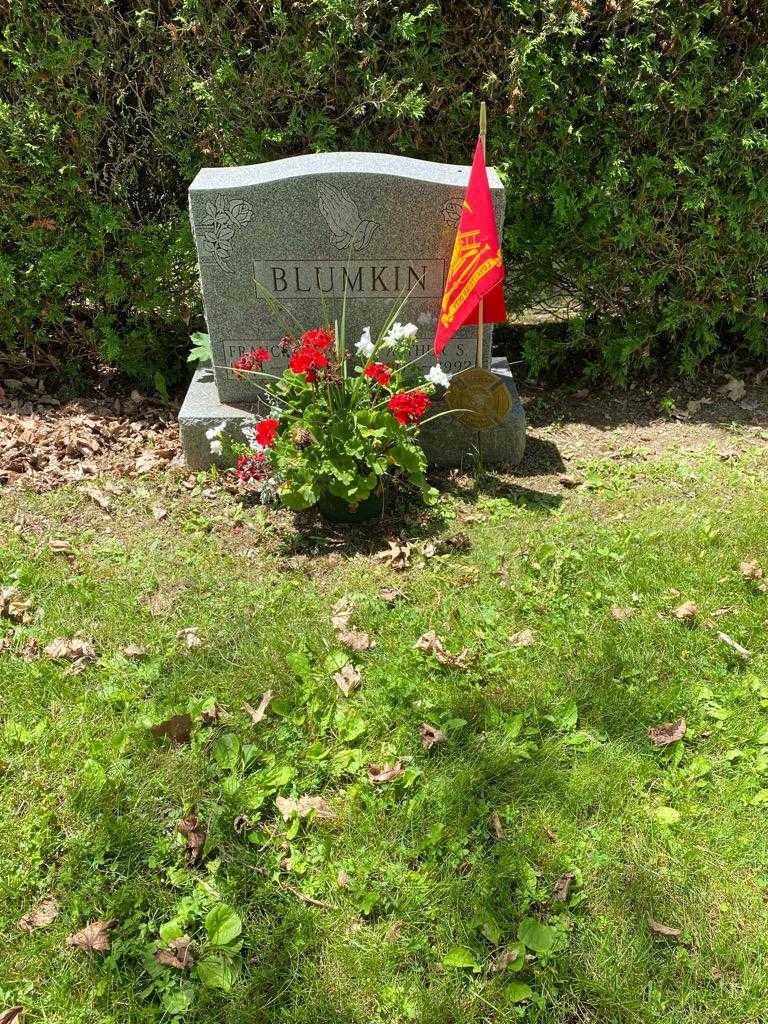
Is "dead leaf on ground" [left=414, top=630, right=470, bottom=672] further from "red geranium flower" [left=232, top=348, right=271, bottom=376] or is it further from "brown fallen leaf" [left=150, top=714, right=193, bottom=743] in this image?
"red geranium flower" [left=232, top=348, right=271, bottom=376]

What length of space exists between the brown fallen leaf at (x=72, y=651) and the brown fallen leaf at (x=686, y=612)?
221 cm

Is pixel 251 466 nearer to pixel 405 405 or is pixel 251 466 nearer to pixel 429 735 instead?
pixel 405 405

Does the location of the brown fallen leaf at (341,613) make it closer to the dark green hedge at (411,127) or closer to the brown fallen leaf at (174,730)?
the brown fallen leaf at (174,730)

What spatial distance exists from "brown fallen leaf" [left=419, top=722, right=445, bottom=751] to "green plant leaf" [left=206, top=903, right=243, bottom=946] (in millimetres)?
784

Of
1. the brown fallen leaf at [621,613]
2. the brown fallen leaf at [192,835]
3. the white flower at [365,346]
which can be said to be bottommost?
the brown fallen leaf at [192,835]

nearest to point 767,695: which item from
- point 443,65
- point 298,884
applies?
point 298,884

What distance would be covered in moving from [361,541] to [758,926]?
7.08ft

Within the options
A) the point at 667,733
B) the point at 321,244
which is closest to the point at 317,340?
the point at 321,244

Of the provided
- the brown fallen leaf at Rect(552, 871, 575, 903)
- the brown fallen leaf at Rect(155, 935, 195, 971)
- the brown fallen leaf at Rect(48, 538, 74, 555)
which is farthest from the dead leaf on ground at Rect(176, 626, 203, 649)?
the brown fallen leaf at Rect(552, 871, 575, 903)

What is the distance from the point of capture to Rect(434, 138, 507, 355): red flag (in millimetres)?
3834

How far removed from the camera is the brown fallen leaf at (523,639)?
3166 millimetres

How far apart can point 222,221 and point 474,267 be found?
1.21 m

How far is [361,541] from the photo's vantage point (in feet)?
12.6

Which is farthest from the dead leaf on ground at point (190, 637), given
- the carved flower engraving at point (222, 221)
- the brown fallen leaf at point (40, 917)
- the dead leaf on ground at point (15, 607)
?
the carved flower engraving at point (222, 221)
